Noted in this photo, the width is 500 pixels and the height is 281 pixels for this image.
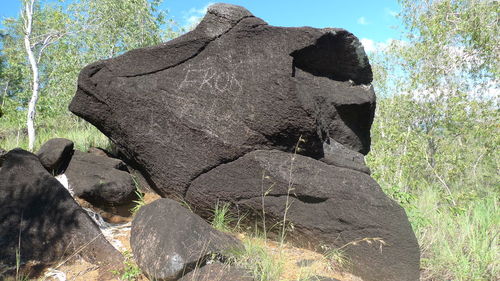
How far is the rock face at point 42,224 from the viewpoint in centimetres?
380

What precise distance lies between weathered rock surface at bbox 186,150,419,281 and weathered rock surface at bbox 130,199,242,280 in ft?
2.31

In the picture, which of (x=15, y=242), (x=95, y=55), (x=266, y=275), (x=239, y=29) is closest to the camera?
(x=266, y=275)

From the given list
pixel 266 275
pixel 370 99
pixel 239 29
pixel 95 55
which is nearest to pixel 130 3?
pixel 95 55

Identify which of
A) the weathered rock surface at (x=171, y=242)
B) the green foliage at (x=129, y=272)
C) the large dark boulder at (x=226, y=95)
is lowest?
the green foliage at (x=129, y=272)

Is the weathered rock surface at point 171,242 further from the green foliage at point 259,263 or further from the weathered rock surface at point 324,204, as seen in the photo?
the weathered rock surface at point 324,204

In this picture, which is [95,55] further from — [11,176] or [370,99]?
[370,99]

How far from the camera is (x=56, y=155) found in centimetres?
535

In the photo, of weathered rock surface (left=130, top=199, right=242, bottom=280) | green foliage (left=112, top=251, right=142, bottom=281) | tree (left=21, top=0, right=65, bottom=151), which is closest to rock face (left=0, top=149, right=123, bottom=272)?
green foliage (left=112, top=251, right=142, bottom=281)

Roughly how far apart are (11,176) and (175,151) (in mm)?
1816

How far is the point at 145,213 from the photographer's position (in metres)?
4.10

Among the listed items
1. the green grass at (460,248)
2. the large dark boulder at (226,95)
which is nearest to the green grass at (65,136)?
the large dark boulder at (226,95)

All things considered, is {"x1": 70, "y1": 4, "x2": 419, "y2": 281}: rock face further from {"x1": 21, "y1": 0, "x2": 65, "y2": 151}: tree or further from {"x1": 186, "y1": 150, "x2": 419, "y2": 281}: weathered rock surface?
{"x1": 21, "y1": 0, "x2": 65, "y2": 151}: tree

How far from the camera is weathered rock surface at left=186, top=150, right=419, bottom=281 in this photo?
4.02 meters

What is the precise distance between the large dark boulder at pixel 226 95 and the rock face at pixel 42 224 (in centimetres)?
122
